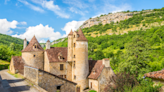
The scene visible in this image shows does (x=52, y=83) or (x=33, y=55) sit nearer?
(x=52, y=83)

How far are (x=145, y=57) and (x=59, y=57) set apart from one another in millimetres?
24574

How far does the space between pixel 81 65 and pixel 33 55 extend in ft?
43.2

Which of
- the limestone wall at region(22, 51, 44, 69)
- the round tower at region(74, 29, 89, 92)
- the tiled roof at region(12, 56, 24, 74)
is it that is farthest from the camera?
the limestone wall at region(22, 51, 44, 69)

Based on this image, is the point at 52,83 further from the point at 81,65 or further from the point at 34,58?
the point at 34,58

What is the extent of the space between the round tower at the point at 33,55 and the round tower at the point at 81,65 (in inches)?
396

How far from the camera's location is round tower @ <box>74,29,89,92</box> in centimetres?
3128

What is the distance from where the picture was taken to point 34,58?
33125mm

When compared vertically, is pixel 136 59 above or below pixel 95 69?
above

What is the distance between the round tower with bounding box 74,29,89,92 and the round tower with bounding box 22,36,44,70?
396 inches

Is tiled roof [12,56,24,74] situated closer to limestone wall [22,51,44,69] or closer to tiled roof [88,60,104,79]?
limestone wall [22,51,44,69]

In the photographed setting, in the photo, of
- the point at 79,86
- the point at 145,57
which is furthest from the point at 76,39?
the point at 145,57

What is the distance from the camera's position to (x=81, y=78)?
103 feet

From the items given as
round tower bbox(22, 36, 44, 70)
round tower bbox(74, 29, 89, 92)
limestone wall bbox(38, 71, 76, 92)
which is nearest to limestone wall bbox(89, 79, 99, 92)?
round tower bbox(74, 29, 89, 92)

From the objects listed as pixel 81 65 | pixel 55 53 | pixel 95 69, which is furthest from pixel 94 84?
pixel 55 53
